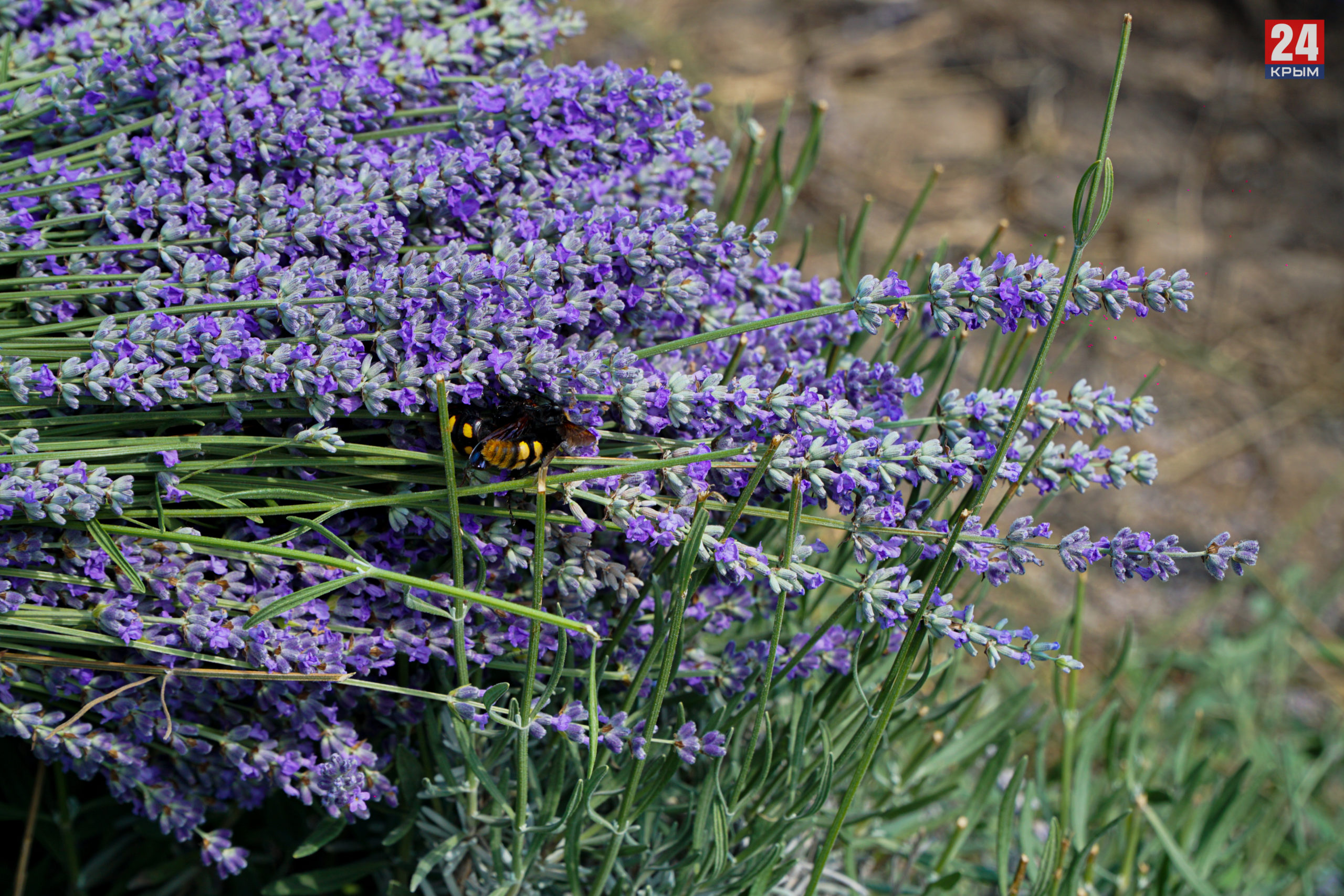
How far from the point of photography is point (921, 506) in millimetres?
833

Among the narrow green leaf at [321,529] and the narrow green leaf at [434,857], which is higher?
the narrow green leaf at [321,529]

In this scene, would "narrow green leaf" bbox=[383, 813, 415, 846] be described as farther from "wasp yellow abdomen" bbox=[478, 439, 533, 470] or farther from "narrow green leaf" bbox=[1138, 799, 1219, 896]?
"narrow green leaf" bbox=[1138, 799, 1219, 896]

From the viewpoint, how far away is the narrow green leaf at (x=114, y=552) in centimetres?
73

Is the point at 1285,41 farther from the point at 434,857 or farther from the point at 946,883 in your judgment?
the point at 434,857

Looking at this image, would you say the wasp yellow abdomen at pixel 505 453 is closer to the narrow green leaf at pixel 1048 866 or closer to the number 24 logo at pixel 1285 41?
the narrow green leaf at pixel 1048 866

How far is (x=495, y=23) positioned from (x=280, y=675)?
2.62ft

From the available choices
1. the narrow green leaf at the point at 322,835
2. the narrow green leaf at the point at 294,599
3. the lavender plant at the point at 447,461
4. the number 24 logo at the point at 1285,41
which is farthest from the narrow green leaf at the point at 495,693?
the number 24 logo at the point at 1285,41

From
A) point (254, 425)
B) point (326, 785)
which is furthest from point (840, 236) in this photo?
point (326, 785)

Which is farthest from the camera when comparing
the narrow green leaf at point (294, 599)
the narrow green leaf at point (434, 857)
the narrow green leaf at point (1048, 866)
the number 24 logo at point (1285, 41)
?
the number 24 logo at point (1285, 41)

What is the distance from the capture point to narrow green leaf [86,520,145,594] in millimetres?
730

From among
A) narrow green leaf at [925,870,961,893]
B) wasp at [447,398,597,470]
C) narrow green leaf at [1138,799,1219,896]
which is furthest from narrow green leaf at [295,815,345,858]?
narrow green leaf at [1138,799,1219,896]

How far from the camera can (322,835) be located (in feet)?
2.86

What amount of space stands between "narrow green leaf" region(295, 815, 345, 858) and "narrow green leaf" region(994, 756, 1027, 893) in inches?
25.1

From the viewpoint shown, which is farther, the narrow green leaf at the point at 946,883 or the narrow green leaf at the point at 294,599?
the narrow green leaf at the point at 946,883
